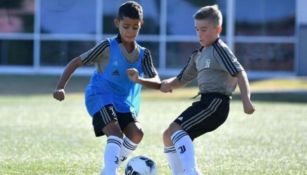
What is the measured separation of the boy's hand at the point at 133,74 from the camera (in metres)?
6.73

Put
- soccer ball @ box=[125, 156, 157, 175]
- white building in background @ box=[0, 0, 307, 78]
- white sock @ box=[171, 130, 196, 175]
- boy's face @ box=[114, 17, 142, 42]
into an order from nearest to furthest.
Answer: white sock @ box=[171, 130, 196, 175] < soccer ball @ box=[125, 156, 157, 175] < boy's face @ box=[114, 17, 142, 42] < white building in background @ box=[0, 0, 307, 78]

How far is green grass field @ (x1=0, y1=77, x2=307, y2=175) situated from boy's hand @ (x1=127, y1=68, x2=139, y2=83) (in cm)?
152

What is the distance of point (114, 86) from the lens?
7.20 metres

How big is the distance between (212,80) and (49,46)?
66.0 feet

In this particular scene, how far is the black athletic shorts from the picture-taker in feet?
23.1

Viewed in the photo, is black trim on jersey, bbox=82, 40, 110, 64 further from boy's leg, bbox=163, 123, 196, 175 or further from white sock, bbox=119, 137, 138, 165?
boy's leg, bbox=163, 123, 196, 175

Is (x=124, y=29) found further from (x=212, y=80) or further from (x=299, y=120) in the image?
(x=299, y=120)

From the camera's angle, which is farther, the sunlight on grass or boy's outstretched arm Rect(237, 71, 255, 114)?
the sunlight on grass

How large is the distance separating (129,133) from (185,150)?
752 mm

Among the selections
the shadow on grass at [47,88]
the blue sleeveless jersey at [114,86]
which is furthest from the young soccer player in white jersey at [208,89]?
the shadow on grass at [47,88]

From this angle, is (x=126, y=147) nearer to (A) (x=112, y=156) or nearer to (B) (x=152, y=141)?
(A) (x=112, y=156)

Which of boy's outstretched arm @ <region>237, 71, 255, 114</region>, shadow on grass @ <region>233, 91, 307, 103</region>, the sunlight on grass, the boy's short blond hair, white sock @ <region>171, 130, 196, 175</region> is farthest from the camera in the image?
shadow on grass @ <region>233, 91, 307, 103</region>

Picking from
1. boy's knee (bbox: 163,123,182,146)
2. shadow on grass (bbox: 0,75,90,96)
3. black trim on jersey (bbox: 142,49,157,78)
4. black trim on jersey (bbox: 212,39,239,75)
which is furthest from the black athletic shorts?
shadow on grass (bbox: 0,75,90,96)


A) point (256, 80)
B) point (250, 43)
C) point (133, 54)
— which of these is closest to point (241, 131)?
point (133, 54)
